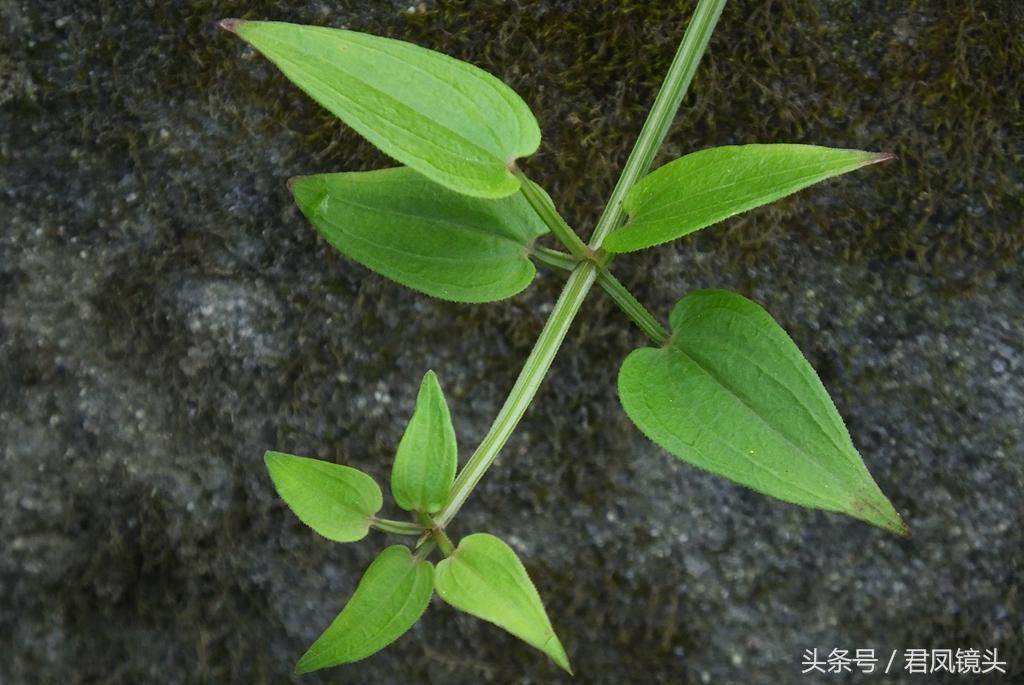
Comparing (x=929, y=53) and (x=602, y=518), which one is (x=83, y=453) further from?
(x=929, y=53)

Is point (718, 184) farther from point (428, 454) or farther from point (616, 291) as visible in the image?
point (428, 454)

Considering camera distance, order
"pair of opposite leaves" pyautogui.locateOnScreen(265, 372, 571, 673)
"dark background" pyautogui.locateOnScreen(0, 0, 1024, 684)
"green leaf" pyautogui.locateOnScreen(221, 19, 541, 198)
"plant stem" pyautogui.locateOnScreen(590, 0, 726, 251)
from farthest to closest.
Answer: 1. "dark background" pyautogui.locateOnScreen(0, 0, 1024, 684)
2. "plant stem" pyautogui.locateOnScreen(590, 0, 726, 251)
3. "pair of opposite leaves" pyautogui.locateOnScreen(265, 372, 571, 673)
4. "green leaf" pyautogui.locateOnScreen(221, 19, 541, 198)

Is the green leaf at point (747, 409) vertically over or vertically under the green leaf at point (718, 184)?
under

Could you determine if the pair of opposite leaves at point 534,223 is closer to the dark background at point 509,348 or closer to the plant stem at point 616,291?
the plant stem at point 616,291

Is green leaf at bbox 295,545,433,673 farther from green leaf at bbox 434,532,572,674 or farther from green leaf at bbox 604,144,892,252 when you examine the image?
green leaf at bbox 604,144,892,252

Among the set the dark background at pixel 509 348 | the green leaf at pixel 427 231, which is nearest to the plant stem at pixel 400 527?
the green leaf at pixel 427 231

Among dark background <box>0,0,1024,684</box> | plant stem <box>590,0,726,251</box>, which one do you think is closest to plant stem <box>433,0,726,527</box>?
plant stem <box>590,0,726,251</box>
